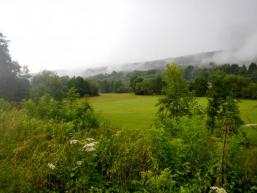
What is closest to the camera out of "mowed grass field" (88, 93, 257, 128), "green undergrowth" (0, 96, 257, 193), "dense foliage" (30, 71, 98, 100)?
"green undergrowth" (0, 96, 257, 193)

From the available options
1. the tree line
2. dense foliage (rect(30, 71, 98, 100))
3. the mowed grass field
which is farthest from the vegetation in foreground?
the tree line

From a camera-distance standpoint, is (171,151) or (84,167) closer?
(84,167)

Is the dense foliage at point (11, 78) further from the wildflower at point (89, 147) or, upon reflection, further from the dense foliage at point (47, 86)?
the wildflower at point (89, 147)

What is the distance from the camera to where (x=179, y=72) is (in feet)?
76.8

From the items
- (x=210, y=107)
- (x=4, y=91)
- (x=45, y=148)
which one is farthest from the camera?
(x=4, y=91)

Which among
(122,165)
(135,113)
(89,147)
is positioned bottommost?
(135,113)

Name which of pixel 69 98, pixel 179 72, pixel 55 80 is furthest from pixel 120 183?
pixel 55 80

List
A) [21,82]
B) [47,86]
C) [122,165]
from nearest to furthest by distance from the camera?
[122,165]
[47,86]
[21,82]

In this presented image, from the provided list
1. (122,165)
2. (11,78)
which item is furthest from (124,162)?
(11,78)

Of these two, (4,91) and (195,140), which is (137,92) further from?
(195,140)

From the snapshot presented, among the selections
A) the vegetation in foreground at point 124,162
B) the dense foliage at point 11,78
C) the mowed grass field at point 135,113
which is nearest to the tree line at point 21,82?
the dense foliage at point 11,78

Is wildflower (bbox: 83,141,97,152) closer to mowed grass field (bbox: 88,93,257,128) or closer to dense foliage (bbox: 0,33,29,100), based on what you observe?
mowed grass field (bbox: 88,93,257,128)

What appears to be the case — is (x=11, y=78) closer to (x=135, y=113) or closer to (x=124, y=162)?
(x=135, y=113)

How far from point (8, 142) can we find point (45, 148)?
0.91m
